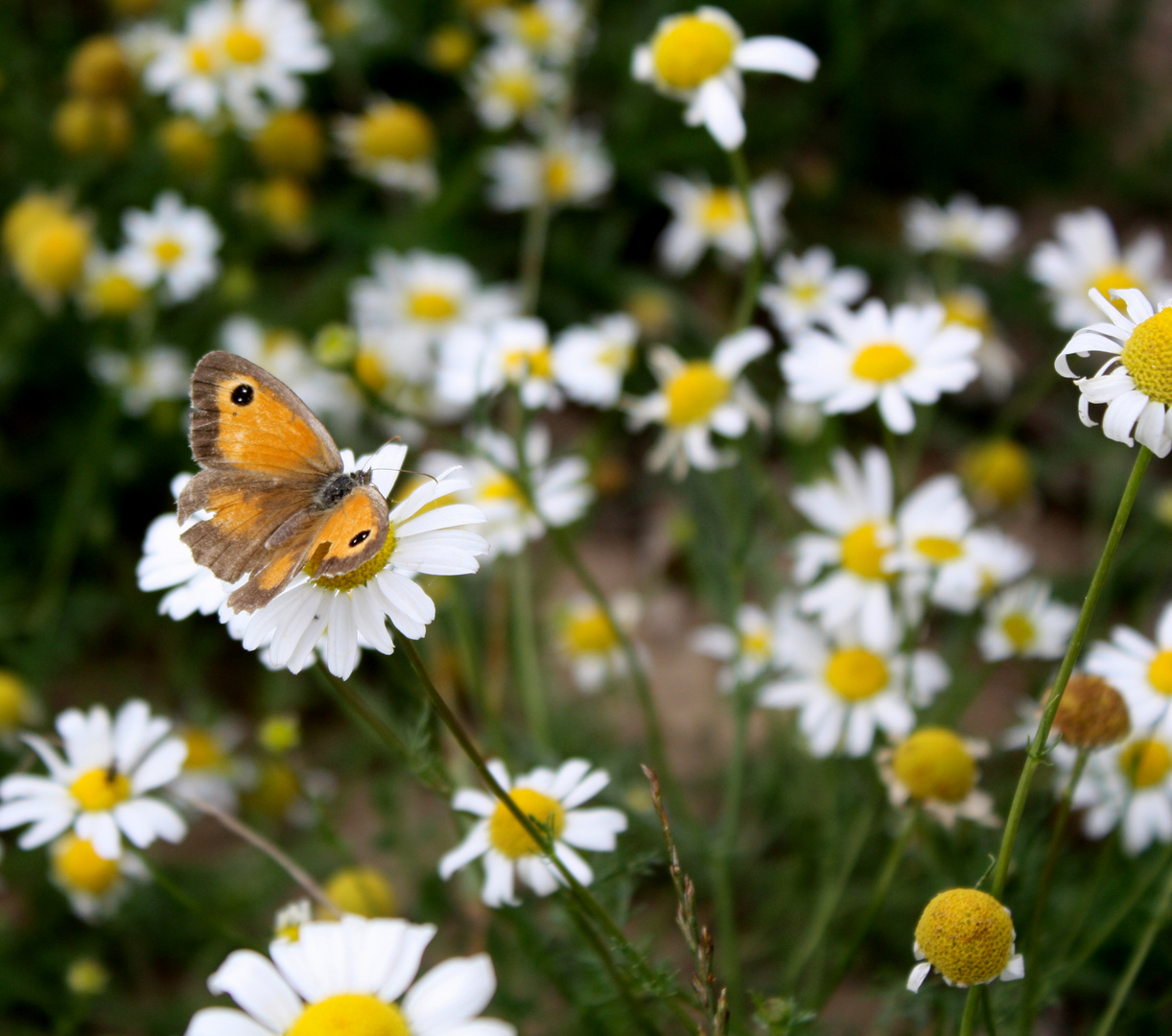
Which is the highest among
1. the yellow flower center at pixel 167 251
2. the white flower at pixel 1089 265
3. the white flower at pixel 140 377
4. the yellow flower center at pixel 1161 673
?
the yellow flower center at pixel 167 251

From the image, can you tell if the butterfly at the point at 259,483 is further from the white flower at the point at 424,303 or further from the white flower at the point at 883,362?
the white flower at the point at 424,303

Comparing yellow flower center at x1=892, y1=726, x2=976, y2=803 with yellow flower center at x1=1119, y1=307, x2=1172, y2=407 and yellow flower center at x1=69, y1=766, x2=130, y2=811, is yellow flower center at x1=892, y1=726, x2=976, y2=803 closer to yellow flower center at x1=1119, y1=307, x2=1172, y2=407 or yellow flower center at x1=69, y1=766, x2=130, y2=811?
yellow flower center at x1=1119, y1=307, x2=1172, y2=407

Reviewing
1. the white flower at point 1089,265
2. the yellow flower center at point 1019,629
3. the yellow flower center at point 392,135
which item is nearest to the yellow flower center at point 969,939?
the yellow flower center at point 1019,629

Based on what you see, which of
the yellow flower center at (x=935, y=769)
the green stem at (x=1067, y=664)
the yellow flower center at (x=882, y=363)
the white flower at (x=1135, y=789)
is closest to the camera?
the green stem at (x=1067, y=664)

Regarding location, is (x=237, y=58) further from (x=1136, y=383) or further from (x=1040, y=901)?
(x=1040, y=901)

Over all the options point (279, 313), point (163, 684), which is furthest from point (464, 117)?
point (163, 684)

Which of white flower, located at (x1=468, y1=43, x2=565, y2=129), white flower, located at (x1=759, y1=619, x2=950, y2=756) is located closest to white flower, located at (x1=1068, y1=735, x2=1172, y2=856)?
white flower, located at (x1=759, y1=619, x2=950, y2=756)

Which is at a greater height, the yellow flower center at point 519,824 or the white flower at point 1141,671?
the white flower at point 1141,671
